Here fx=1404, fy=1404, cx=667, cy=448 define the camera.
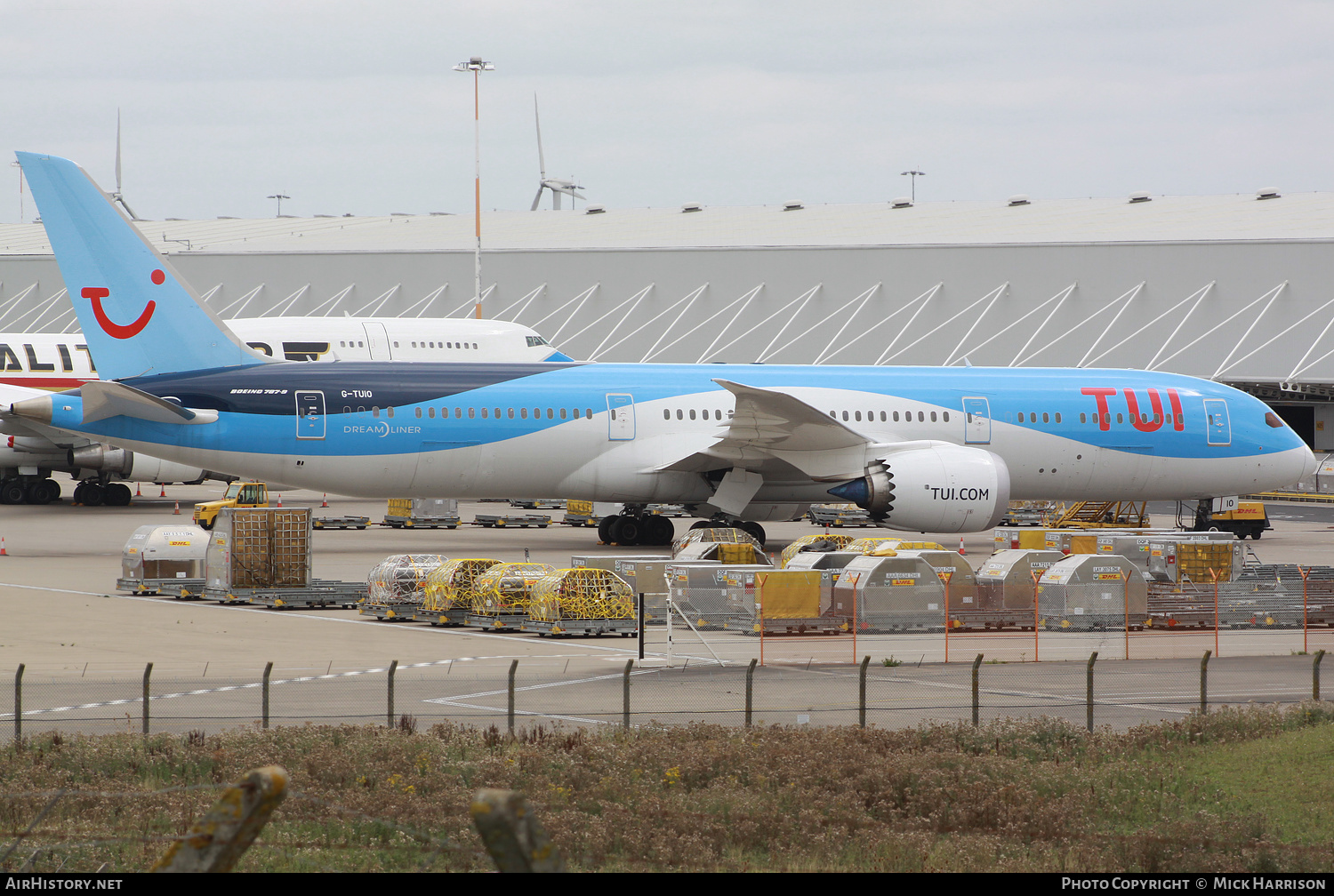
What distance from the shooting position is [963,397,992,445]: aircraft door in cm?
3338

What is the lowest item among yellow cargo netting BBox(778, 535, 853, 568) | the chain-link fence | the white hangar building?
the chain-link fence

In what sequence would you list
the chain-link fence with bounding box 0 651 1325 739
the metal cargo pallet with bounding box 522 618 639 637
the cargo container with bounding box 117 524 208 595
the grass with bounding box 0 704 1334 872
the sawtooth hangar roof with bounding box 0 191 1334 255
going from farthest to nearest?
1. the sawtooth hangar roof with bounding box 0 191 1334 255
2. the cargo container with bounding box 117 524 208 595
3. the metal cargo pallet with bounding box 522 618 639 637
4. the chain-link fence with bounding box 0 651 1325 739
5. the grass with bounding box 0 704 1334 872

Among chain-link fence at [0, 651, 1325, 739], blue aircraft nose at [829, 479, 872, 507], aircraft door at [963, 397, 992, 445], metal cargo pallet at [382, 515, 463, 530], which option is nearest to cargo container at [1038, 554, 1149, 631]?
chain-link fence at [0, 651, 1325, 739]

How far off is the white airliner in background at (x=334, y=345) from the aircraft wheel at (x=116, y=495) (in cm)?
312

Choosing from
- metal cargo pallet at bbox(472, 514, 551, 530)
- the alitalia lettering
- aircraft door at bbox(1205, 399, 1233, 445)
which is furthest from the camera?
metal cargo pallet at bbox(472, 514, 551, 530)

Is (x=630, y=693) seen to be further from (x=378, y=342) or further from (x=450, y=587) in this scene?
(x=378, y=342)

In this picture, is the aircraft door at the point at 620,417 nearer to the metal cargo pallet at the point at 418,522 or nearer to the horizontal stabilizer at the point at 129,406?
the horizontal stabilizer at the point at 129,406

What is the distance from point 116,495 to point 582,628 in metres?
28.5

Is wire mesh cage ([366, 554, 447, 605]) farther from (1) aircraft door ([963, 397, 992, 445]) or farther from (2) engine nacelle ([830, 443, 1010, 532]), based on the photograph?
(1) aircraft door ([963, 397, 992, 445])

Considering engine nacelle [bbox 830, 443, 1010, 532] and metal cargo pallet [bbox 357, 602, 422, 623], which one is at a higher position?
engine nacelle [bbox 830, 443, 1010, 532]

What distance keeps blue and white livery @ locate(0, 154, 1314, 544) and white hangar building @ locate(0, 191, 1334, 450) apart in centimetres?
2716

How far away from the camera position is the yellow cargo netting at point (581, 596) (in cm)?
2108

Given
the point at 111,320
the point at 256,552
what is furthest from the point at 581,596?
the point at 111,320

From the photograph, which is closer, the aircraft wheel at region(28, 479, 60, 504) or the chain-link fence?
the chain-link fence
